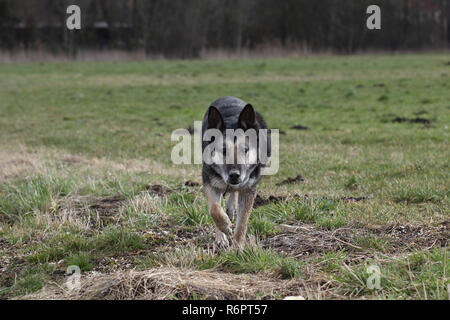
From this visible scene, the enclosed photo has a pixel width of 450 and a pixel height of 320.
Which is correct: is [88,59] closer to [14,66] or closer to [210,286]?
[14,66]

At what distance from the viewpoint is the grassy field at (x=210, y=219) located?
434cm

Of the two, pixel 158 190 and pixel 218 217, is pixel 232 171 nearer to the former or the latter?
pixel 218 217

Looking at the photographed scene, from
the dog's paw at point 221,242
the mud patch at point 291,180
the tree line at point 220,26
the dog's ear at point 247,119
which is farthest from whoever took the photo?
the tree line at point 220,26

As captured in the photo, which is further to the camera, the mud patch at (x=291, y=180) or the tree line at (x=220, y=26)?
the tree line at (x=220, y=26)

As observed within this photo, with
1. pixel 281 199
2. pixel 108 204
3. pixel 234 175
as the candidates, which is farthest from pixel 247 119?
pixel 108 204

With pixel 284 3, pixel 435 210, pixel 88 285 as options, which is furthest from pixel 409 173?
pixel 284 3

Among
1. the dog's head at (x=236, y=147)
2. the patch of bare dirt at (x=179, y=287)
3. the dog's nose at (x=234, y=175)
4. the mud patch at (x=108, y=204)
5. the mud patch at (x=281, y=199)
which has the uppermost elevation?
the dog's head at (x=236, y=147)

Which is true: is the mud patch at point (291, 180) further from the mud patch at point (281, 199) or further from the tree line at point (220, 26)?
the tree line at point (220, 26)

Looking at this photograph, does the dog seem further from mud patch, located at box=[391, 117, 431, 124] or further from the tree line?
the tree line

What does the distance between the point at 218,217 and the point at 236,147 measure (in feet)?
2.47

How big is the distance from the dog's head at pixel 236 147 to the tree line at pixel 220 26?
3134cm

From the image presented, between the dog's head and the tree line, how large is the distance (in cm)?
3134

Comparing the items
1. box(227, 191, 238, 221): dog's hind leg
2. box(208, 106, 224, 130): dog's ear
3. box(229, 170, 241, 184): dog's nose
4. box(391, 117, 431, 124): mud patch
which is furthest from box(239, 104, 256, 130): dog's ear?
box(391, 117, 431, 124): mud patch

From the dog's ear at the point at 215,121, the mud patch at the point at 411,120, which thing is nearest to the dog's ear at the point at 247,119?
the dog's ear at the point at 215,121
